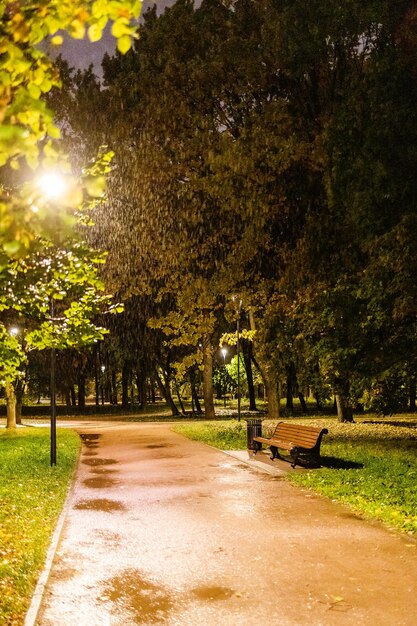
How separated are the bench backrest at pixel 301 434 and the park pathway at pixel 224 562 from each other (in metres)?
2.21

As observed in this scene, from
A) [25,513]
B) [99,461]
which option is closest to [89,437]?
[99,461]

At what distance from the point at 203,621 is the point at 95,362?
4600cm

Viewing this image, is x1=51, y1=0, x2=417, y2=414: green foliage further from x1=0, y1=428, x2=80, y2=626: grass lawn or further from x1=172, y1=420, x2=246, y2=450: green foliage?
x1=0, y1=428, x2=80, y2=626: grass lawn

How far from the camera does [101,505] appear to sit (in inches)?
406

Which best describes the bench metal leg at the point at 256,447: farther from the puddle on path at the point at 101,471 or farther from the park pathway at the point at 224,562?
the park pathway at the point at 224,562

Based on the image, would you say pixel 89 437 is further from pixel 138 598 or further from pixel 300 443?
pixel 138 598

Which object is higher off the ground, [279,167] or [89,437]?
[279,167]

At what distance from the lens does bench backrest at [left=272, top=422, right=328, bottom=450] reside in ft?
45.4

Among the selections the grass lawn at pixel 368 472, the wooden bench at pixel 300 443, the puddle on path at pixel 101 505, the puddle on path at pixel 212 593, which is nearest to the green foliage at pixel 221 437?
the grass lawn at pixel 368 472

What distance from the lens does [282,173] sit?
1711cm

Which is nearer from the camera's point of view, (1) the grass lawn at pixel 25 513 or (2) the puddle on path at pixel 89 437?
(1) the grass lawn at pixel 25 513

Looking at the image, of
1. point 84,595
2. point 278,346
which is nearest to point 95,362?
point 278,346

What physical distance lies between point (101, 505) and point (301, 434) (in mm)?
5968

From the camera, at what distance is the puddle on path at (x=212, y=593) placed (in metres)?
5.81
